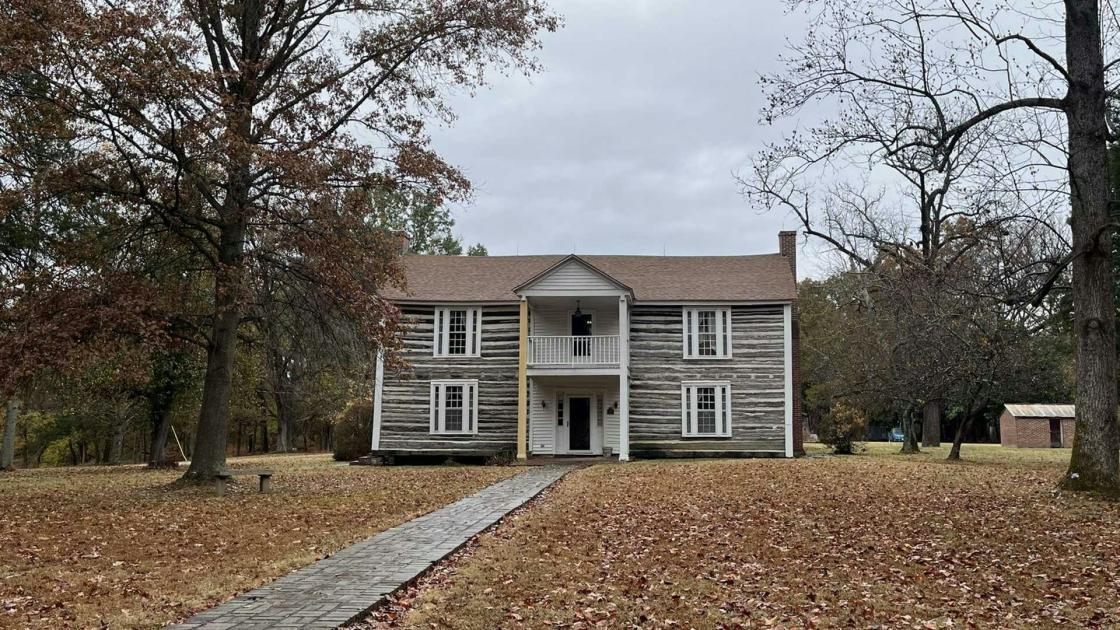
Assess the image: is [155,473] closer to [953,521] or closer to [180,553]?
[180,553]

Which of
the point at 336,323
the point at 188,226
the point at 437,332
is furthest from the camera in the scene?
the point at 437,332

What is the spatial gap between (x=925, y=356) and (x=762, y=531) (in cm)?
931

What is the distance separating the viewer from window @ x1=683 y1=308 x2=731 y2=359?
27.9 metres

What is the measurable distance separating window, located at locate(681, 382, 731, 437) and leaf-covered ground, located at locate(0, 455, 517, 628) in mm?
9163

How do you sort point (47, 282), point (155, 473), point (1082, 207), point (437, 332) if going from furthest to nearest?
point (437, 332), point (155, 473), point (47, 282), point (1082, 207)

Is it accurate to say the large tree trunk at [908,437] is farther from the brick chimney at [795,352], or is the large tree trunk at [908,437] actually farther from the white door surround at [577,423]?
the white door surround at [577,423]

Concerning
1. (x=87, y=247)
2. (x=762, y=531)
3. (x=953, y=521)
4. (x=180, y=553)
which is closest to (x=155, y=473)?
(x=87, y=247)

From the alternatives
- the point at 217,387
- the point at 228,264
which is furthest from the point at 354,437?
the point at 228,264

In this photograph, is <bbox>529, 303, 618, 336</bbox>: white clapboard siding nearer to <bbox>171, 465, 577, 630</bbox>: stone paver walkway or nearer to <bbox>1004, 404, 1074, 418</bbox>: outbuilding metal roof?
<bbox>171, 465, 577, 630</bbox>: stone paver walkway

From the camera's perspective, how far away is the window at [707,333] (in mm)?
27875

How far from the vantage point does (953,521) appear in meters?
11.8

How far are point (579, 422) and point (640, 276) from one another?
546 centimetres

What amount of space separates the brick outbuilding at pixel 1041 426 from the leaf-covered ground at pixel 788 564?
30325 mm

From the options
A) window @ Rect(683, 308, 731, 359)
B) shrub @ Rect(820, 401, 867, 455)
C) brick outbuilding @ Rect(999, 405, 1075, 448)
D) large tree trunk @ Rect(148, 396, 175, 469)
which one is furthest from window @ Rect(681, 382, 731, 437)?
brick outbuilding @ Rect(999, 405, 1075, 448)
